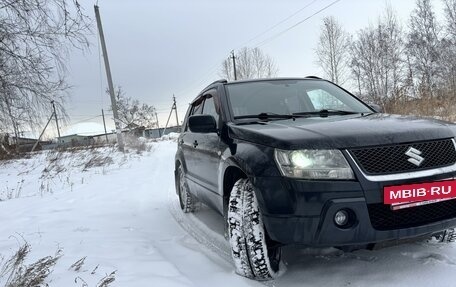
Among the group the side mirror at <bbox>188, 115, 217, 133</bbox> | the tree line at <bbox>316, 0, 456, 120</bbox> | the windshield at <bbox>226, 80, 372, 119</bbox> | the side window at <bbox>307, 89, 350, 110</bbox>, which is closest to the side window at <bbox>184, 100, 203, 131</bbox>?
the windshield at <bbox>226, 80, 372, 119</bbox>

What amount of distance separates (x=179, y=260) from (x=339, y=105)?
2089mm

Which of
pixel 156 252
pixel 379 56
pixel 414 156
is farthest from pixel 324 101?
pixel 379 56

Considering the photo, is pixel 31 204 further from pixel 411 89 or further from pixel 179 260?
pixel 411 89

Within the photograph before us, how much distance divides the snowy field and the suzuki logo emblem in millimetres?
792

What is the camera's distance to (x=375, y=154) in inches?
99.7

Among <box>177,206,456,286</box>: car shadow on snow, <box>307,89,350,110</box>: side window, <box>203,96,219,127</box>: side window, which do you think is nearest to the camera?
<box>177,206,456,286</box>: car shadow on snow

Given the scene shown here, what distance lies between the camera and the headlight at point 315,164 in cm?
250

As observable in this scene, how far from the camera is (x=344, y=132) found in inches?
105

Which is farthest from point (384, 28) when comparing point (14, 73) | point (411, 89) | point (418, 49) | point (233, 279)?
point (233, 279)

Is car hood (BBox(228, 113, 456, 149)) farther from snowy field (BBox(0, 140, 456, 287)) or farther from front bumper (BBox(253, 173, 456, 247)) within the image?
snowy field (BBox(0, 140, 456, 287))

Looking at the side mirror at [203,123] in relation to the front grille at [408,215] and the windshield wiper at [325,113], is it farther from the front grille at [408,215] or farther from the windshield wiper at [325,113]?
the front grille at [408,215]

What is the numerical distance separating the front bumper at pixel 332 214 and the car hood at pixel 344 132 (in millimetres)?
255

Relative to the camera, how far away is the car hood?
8.43 feet

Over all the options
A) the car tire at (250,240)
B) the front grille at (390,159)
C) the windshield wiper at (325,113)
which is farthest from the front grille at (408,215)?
the windshield wiper at (325,113)
